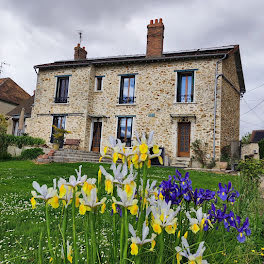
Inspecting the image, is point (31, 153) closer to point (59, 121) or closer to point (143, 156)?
point (59, 121)

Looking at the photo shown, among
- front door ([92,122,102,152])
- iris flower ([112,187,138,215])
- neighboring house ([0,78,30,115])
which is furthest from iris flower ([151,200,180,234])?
neighboring house ([0,78,30,115])

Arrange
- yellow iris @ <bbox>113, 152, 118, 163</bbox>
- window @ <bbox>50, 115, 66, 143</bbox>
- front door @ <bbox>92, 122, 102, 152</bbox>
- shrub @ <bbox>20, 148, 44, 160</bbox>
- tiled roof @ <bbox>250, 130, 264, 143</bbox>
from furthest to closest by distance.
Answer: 1. tiled roof @ <bbox>250, 130, 264, 143</bbox>
2. window @ <bbox>50, 115, 66, 143</bbox>
3. front door @ <bbox>92, 122, 102, 152</bbox>
4. shrub @ <bbox>20, 148, 44, 160</bbox>
5. yellow iris @ <bbox>113, 152, 118, 163</bbox>

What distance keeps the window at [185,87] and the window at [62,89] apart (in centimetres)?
788

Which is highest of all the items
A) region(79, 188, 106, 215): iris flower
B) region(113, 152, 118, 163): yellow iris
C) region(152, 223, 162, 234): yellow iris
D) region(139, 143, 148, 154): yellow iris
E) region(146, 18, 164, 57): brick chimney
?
region(146, 18, 164, 57): brick chimney

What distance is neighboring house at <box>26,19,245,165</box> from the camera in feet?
48.5

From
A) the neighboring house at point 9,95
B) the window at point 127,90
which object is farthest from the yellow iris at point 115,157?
the neighboring house at point 9,95

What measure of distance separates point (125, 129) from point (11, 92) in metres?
17.7

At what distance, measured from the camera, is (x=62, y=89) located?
722 inches

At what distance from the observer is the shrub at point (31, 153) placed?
14031 mm

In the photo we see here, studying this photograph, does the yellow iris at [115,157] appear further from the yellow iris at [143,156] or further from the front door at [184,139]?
the front door at [184,139]

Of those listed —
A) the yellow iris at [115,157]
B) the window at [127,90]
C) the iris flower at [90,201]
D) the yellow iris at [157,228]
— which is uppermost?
the window at [127,90]

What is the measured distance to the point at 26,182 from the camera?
258 inches

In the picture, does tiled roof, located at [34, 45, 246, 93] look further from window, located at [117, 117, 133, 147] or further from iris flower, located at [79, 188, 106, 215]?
iris flower, located at [79, 188, 106, 215]

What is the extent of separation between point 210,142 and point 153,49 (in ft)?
22.8
